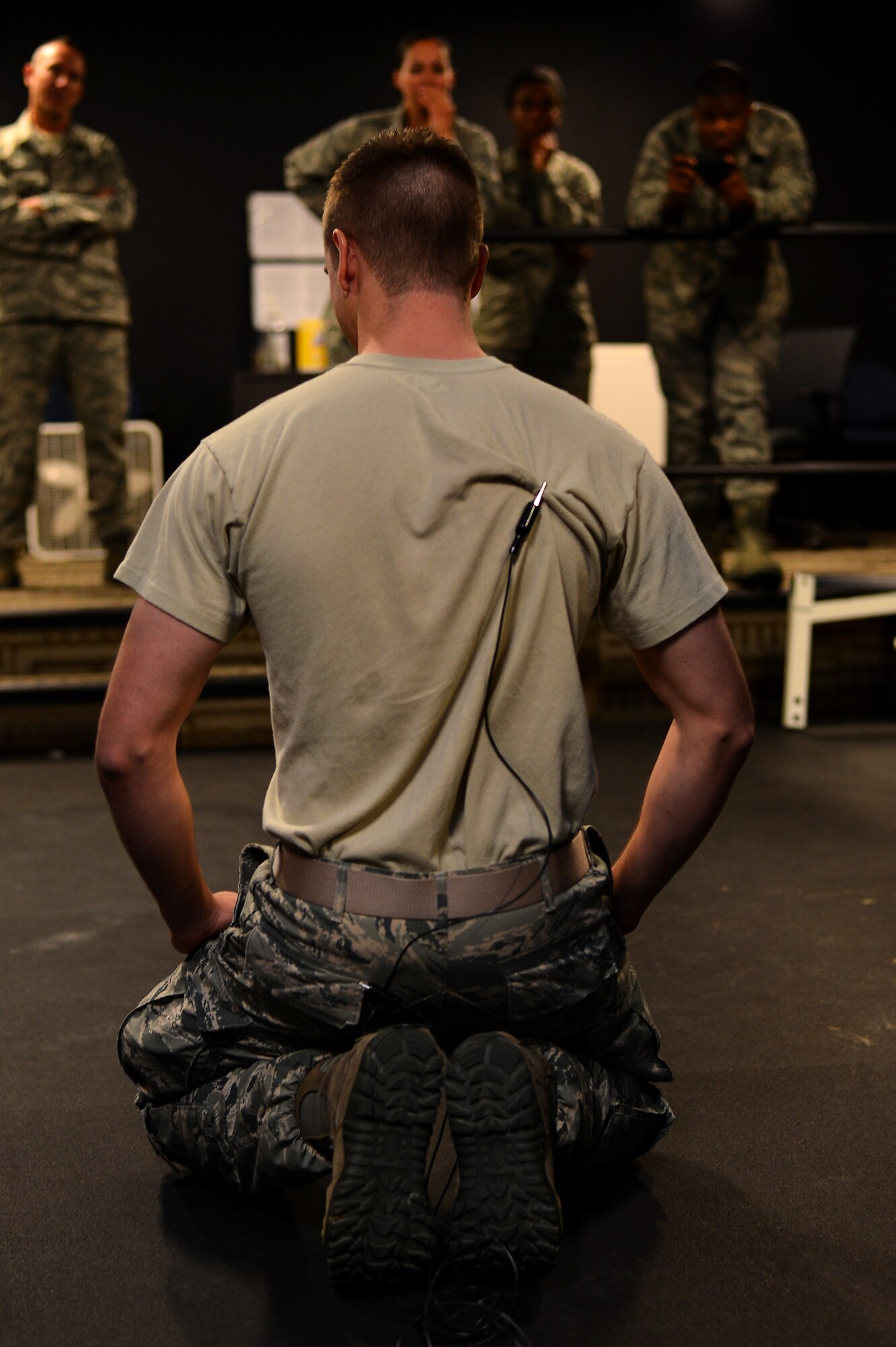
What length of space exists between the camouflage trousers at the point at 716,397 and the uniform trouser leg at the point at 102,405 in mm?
1472

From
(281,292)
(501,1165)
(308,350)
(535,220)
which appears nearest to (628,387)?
(308,350)

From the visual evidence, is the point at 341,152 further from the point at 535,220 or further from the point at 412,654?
the point at 412,654

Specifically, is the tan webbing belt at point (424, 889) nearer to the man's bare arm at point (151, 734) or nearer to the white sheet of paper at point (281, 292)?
the man's bare arm at point (151, 734)

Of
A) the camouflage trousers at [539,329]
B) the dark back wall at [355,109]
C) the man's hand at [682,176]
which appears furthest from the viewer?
the dark back wall at [355,109]

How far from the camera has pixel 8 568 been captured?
3.87 metres

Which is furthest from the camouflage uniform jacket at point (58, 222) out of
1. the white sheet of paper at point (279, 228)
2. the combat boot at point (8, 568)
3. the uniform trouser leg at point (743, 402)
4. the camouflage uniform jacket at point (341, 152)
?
the white sheet of paper at point (279, 228)

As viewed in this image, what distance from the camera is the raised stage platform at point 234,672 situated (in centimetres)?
336

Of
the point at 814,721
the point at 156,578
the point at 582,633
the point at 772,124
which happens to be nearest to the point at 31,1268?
the point at 156,578

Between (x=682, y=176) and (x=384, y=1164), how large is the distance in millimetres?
2809

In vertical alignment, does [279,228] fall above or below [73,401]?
above

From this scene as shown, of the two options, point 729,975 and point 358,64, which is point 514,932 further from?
point 358,64

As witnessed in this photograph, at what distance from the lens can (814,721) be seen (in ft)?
11.6

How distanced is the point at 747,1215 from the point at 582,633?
53 centimetres

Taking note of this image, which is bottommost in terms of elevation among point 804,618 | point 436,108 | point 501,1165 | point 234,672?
point 234,672
